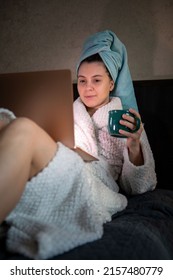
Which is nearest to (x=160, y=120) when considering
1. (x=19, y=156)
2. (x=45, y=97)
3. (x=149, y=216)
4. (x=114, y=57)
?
(x=114, y=57)

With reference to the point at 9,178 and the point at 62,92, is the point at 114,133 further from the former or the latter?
the point at 9,178

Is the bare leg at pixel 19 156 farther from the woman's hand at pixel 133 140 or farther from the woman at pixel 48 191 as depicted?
the woman's hand at pixel 133 140

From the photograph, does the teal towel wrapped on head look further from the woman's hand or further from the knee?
the knee

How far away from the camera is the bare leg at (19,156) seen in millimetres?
580

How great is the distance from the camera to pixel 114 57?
1.04 meters

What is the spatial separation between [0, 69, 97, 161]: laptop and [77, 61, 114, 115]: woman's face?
0.31 metres

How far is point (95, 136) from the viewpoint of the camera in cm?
104

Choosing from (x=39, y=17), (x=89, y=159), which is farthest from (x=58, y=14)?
(x=89, y=159)

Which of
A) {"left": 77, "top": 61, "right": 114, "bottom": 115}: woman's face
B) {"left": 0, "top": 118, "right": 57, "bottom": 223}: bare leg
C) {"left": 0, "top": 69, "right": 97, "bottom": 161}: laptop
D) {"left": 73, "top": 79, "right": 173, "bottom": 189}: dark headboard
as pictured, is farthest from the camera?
{"left": 73, "top": 79, "right": 173, "bottom": 189}: dark headboard

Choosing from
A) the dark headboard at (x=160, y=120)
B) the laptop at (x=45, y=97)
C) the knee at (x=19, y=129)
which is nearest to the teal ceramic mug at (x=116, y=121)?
the laptop at (x=45, y=97)

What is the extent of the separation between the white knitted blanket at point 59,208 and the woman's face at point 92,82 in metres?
0.36

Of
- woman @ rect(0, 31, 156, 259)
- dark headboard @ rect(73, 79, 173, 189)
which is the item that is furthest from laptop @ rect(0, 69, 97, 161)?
dark headboard @ rect(73, 79, 173, 189)

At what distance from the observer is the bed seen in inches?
24.3

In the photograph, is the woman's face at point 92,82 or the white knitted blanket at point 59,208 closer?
the white knitted blanket at point 59,208
